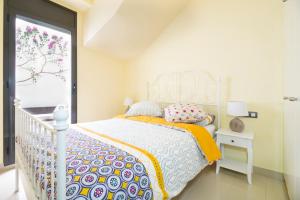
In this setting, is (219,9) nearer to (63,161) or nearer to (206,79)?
(206,79)

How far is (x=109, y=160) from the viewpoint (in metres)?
1.05

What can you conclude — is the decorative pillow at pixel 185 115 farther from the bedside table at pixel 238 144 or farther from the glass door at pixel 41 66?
the glass door at pixel 41 66

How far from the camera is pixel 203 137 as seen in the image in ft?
6.08

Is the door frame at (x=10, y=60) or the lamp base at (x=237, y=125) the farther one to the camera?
the door frame at (x=10, y=60)

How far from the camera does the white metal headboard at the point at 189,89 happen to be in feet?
8.18

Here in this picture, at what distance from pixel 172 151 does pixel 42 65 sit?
2615 millimetres

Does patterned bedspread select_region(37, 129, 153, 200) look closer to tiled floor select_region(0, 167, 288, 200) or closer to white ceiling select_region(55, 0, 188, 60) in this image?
tiled floor select_region(0, 167, 288, 200)

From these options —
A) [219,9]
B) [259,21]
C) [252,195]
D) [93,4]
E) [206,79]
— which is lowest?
[252,195]

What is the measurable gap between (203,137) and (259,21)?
1749 mm

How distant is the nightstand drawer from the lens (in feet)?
6.27

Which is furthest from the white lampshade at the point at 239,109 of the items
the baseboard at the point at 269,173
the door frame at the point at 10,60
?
the door frame at the point at 10,60

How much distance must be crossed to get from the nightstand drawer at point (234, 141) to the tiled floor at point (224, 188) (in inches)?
18.6

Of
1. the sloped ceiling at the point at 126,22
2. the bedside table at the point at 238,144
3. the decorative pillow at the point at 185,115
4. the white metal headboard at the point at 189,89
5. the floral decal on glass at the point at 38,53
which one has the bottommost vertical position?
the bedside table at the point at 238,144

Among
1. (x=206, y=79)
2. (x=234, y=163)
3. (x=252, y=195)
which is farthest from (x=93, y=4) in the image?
(x=252, y=195)
